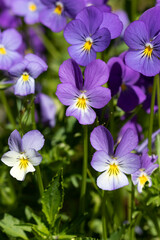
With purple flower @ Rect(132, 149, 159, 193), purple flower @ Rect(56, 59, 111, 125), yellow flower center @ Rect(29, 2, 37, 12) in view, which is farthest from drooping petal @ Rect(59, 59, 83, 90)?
yellow flower center @ Rect(29, 2, 37, 12)

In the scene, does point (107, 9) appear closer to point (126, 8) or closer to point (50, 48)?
point (126, 8)

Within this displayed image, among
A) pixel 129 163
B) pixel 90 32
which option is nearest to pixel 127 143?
pixel 129 163

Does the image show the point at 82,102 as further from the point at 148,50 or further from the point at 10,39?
the point at 10,39

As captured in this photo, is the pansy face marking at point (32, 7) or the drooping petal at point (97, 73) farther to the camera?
the pansy face marking at point (32, 7)

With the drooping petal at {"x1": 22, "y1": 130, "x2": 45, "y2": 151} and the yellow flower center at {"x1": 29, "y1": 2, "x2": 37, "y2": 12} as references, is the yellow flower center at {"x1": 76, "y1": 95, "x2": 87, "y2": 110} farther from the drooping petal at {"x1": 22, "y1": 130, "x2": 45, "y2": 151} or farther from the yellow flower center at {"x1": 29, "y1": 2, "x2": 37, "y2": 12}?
the yellow flower center at {"x1": 29, "y1": 2, "x2": 37, "y2": 12}

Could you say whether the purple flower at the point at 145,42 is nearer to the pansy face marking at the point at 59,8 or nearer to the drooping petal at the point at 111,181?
the drooping petal at the point at 111,181

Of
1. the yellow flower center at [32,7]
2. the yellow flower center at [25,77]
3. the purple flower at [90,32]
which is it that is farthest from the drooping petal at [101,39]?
the yellow flower center at [32,7]
